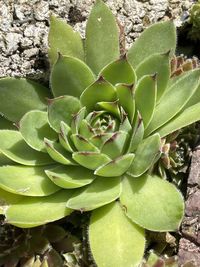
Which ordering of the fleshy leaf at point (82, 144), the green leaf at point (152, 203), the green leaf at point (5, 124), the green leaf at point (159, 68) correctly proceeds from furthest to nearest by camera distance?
the green leaf at point (5, 124)
the green leaf at point (159, 68)
the fleshy leaf at point (82, 144)
the green leaf at point (152, 203)

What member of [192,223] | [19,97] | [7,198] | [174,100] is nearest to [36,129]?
[19,97]

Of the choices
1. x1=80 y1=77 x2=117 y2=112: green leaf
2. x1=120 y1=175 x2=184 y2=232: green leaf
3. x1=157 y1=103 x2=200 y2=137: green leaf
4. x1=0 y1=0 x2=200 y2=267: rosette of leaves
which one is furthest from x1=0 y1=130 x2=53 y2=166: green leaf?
x1=157 y1=103 x2=200 y2=137: green leaf

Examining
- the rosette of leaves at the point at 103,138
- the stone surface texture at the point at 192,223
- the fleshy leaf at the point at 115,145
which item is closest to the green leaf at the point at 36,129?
the rosette of leaves at the point at 103,138

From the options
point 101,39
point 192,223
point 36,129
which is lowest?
point 192,223

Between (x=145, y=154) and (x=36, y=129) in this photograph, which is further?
(x=36, y=129)

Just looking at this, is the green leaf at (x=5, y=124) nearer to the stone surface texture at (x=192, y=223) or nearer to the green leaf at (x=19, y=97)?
the green leaf at (x=19, y=97)

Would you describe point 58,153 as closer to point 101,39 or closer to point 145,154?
point 145,154
